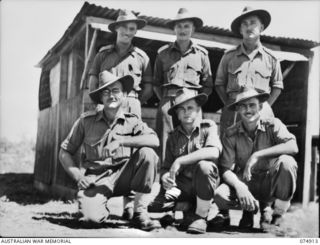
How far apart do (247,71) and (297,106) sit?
385cm

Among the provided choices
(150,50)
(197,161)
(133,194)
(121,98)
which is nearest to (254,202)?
(197,161)

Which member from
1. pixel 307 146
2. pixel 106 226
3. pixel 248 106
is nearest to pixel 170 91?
pixel 248 106

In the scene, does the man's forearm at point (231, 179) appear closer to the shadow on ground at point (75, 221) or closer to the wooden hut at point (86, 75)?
the shadow on ground at point (75, 221)

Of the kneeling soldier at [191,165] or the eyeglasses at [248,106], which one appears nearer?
the kneeling soldier at [191,165]

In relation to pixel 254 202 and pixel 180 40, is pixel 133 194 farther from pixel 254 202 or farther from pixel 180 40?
pixel 180 40

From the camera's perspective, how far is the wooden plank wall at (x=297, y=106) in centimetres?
848

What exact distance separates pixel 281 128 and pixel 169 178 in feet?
4.52

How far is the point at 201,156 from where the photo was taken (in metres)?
4.36

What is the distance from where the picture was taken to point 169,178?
437 cm

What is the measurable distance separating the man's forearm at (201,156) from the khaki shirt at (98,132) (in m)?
0.50

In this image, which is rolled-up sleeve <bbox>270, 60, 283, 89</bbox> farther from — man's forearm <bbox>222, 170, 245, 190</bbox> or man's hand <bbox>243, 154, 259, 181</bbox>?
man's forearm <bbox>222, 170, 245, 190</bbox>

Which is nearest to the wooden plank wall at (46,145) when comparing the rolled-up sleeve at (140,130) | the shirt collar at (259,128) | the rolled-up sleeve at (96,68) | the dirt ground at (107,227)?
the dirt ground at (107,227)

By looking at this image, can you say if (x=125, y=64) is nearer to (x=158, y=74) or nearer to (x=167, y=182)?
(x=158, y=74)

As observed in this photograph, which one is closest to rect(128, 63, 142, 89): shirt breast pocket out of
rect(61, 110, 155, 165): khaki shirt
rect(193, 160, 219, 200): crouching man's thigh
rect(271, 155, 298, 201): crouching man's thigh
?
rect(61, 110, 155, 165): khaki shirt
